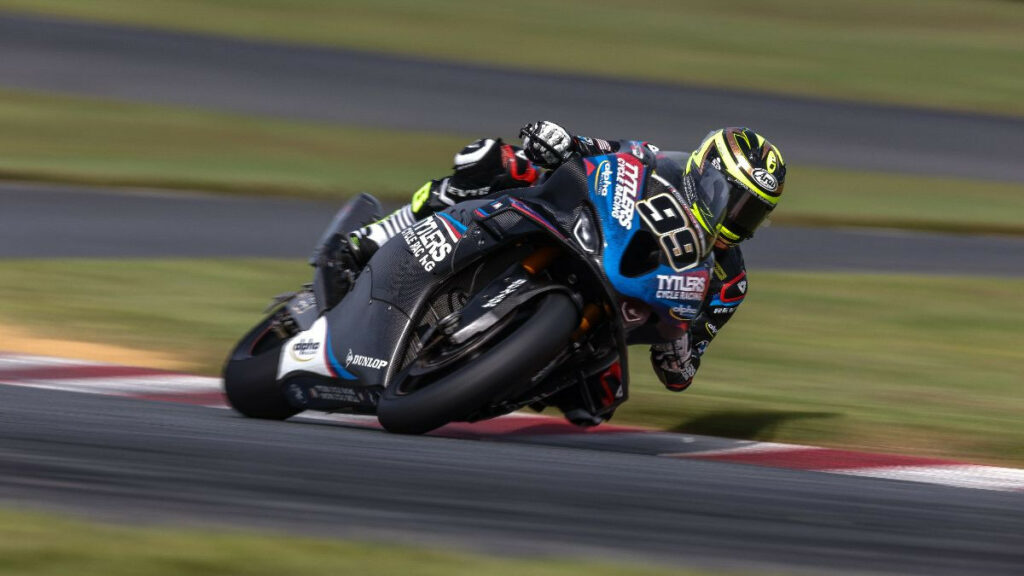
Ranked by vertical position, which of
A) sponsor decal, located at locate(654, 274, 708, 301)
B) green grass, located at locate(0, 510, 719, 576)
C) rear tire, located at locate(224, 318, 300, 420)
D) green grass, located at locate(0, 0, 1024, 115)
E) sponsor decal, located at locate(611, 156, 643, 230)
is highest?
green grass, located at locate(0, 0, 1024, 115)

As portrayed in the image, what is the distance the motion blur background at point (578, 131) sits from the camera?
810 cm

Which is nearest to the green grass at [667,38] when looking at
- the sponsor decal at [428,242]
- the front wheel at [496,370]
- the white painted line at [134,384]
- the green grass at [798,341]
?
the green grass at [798,341]

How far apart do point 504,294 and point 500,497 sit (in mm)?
1093

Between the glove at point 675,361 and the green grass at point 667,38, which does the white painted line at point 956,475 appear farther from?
the green grass at point 667,38

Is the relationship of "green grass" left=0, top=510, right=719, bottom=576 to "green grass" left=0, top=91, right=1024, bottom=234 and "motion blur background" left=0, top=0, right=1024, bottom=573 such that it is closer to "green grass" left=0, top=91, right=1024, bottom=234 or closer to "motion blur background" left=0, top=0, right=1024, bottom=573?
"motion blur background" left=0, top=0, right=1024, bottom=573

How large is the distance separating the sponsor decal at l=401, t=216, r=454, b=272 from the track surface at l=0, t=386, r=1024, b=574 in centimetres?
70

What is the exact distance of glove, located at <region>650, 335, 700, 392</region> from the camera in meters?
5.82

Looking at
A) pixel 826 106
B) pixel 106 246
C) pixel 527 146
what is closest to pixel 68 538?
pixel 527 146

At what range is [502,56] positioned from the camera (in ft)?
72.0

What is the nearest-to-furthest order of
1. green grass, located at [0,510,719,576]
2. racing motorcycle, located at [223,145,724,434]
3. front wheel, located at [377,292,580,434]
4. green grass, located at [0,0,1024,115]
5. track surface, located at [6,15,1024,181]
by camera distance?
green grass, located at [0,510,719,576], front wheel, located at [377,292,580,434], racing motorcycle, located at [223,145,724,434], track surface, located at [6,15,1024,181], green grass, located at [0,0,1024,115]

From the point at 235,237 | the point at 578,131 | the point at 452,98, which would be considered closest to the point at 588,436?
the point at 235,237

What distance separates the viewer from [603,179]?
5.39m

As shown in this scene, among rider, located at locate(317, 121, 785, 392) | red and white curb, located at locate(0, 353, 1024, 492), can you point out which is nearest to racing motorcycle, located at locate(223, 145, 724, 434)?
rider, located at locate(317, 121, 785, 392)

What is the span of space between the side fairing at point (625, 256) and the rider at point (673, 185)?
0.14 m
